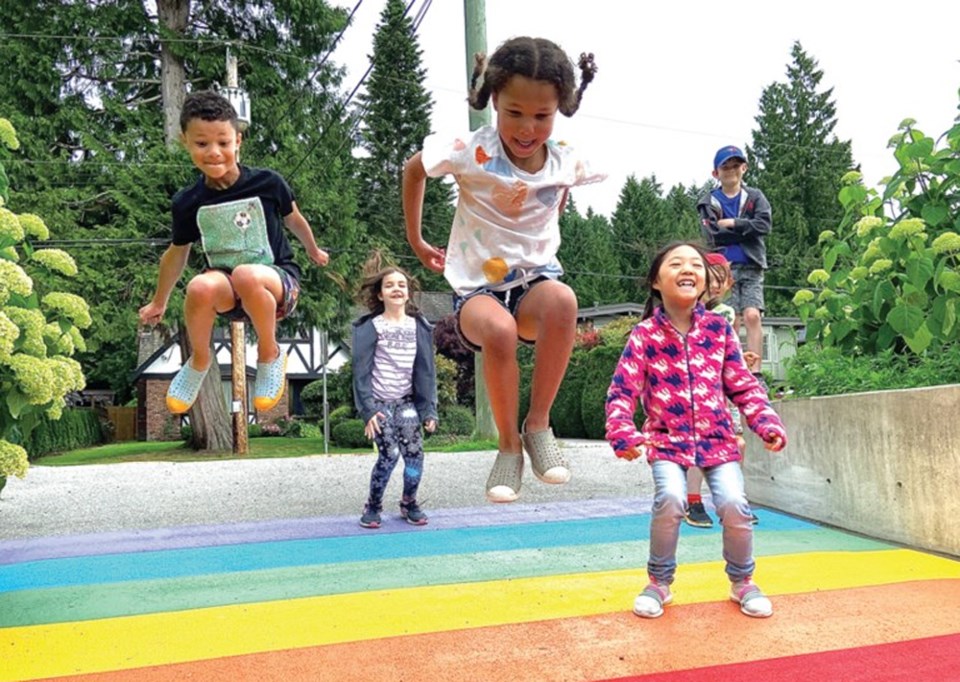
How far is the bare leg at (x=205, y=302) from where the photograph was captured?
A: 129 inches

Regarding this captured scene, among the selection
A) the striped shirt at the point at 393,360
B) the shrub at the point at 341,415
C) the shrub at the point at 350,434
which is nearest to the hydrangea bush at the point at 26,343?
the striped shirt at the point at 393,360

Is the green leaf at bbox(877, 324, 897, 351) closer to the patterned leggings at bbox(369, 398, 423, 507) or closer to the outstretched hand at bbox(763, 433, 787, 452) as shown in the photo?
the outstretched hand at bbox(763, 433, 787, 452)

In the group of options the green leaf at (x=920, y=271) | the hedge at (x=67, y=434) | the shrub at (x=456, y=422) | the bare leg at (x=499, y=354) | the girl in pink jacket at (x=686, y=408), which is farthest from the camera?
the hedge at (x=67, y=434)

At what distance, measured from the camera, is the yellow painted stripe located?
114 inches

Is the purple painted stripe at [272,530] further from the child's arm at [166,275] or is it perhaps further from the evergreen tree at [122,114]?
the evergreen tree at [122,114]

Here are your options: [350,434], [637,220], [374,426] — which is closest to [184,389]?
[374,426]

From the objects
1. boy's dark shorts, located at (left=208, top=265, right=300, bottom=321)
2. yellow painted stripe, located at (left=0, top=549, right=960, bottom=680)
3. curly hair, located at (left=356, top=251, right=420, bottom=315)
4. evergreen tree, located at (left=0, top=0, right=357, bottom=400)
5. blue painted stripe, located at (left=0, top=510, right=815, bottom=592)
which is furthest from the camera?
evergreen tree, located at (left=0, top=0, right=357, bottom=400)

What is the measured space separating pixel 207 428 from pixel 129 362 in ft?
64.8

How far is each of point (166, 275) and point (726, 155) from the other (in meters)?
3.63

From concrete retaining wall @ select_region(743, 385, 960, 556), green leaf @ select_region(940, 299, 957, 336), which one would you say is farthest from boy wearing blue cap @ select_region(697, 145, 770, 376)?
green leaf @ select_region(940, 299, 957, 336)

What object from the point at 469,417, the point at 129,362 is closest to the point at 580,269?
the point at 129,362

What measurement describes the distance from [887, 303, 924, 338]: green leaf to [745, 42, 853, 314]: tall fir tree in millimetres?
35143

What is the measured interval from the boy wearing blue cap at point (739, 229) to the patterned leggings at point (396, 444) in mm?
2206

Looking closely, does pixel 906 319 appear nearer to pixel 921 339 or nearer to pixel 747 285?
pixel 921 339
